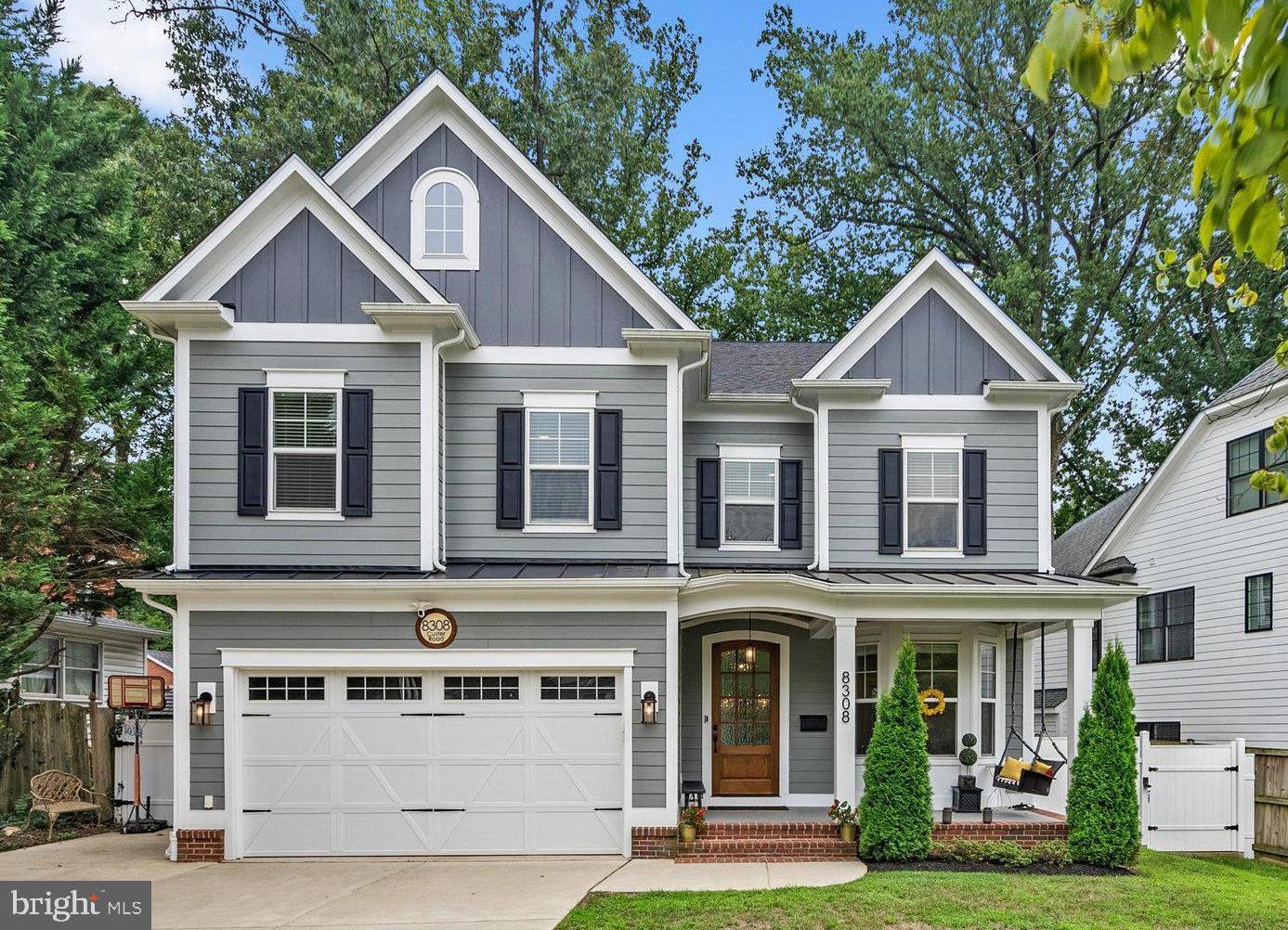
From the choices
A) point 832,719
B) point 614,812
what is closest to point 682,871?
point 614,812

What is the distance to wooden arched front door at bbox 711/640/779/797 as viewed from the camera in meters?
14.1

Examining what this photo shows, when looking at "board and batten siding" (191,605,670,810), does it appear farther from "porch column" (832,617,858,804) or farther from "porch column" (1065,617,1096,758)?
"porch column" (1065,617,1096,758)

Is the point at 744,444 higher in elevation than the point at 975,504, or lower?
higher

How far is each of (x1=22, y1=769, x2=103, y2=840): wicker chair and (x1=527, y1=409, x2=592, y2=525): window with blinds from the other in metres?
7.20

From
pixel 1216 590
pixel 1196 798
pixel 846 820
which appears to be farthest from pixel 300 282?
pixel 1216 590

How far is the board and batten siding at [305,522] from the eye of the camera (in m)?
12.0

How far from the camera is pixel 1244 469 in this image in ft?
54.2

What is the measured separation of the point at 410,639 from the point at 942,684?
7.12 meters

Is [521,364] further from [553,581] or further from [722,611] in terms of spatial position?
[722,611]

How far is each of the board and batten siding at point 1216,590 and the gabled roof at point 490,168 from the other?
30.9 feet

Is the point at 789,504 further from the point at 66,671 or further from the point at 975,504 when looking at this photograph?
the point at 66,671

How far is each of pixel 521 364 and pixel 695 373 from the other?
2.33m

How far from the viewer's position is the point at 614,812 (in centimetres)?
1187

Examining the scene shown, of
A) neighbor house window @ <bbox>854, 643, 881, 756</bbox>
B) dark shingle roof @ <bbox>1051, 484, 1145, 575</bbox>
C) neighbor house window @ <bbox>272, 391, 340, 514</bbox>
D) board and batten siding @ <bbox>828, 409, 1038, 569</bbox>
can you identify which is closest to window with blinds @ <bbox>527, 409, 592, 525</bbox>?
neighbor house window @ <bbox>272, 391, 340, 514</bbox>
